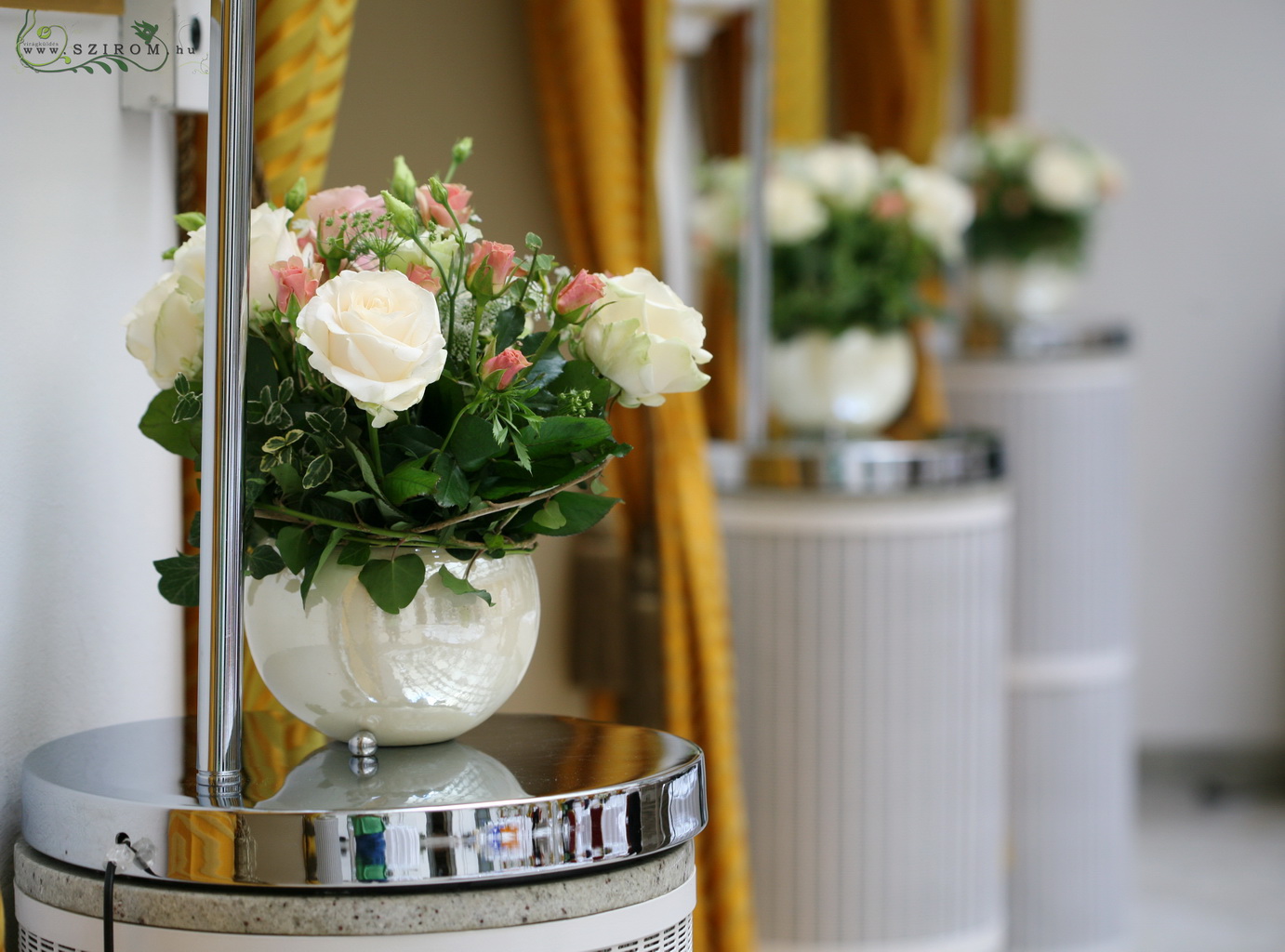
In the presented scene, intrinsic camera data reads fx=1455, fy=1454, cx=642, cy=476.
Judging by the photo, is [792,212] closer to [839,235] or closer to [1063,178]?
[839,235]

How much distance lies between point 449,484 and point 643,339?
140mm

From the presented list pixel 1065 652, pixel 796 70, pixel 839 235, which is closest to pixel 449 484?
pixel 839 235

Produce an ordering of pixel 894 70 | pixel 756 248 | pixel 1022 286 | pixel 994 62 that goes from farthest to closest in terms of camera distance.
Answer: pixel 994 62
pixel 1022 286
pixel 894 70
pixel 756 248

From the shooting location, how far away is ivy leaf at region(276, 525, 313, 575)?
32.5 inches

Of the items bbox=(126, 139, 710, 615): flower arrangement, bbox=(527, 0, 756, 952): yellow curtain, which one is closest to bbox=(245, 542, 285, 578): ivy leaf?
bbox=(126, 139, 710, 615): flower arrangement

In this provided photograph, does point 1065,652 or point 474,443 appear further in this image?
point 1065,652

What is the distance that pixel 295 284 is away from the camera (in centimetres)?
81

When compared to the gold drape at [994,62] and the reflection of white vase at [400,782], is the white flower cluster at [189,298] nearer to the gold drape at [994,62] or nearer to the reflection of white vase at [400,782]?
the reflection of white vase at [400,782]

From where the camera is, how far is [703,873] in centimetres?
179

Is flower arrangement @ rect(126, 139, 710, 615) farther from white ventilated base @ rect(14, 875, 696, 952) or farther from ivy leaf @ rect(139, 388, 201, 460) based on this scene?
white ventilated base @ rect(14, 875, 696, 952)

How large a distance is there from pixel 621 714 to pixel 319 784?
1.10 meters

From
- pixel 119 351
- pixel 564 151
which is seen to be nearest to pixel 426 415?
pixel 119 351

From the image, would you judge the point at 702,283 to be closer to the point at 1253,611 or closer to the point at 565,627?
the point at 565,627

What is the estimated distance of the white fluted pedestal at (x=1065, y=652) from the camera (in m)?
2.92
